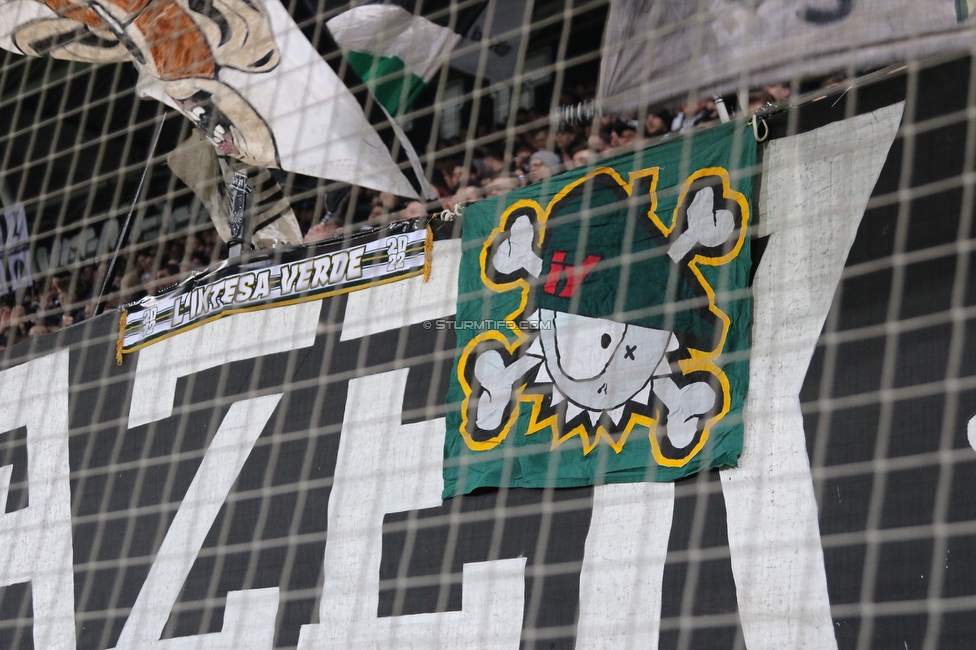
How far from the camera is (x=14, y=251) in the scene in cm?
429

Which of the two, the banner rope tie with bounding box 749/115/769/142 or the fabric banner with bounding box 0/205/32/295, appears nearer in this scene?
the banner rope tie with bounding box 749/115/769/142

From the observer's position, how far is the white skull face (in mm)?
2305

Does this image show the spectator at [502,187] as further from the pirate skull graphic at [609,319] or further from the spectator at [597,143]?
the spectator at [597,143]

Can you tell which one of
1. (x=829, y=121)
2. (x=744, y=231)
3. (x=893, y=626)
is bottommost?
(x=893, y=626)

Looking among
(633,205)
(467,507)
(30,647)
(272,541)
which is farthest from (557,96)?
(30,647)

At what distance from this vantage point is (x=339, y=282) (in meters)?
2.84

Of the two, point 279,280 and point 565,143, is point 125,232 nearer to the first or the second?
point 279,280

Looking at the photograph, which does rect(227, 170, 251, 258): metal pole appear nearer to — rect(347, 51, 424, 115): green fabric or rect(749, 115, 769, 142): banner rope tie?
rect(347, 51, 424, 115): green fabric

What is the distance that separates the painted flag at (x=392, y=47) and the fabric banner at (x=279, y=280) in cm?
59

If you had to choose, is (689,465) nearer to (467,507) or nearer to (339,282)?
(467,507)

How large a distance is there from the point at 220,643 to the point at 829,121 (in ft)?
5.94

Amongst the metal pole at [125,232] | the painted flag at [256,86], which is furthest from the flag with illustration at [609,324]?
the metal pole at [125,232]

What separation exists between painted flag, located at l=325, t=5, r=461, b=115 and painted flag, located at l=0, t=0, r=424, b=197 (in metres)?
0.10

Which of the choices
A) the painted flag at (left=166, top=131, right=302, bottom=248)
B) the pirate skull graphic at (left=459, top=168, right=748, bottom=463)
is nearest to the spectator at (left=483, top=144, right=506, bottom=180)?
the pirate skull graphic at (left=459, top=168, right=748, bottom=463)
